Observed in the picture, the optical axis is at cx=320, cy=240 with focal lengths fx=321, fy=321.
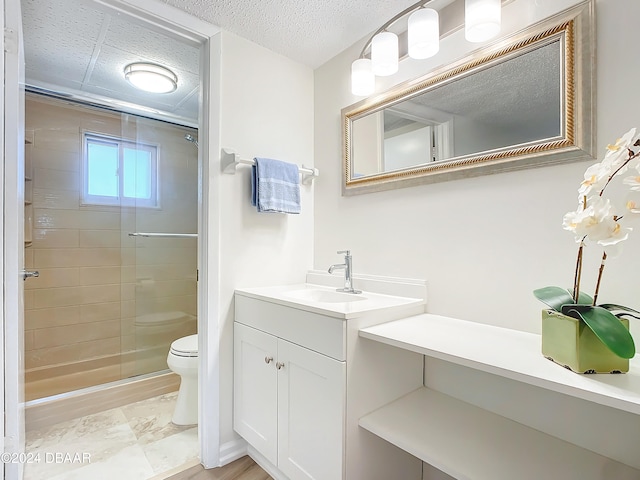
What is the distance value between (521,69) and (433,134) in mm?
372

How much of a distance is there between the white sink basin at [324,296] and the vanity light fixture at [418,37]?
3.29 ft

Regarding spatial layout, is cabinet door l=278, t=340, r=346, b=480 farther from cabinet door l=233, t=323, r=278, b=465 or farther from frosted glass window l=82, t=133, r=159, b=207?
frosted glass window l=82, t=133, r=159, b=207

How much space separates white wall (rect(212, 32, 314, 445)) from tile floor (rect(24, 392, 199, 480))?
0.34 meters

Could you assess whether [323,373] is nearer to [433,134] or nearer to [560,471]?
[560,471]

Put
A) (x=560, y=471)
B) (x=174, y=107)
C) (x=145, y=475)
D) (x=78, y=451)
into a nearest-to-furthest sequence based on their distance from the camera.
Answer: (x=560, y=471) < (x=145, y=475) < (x=78, y=451) < (x=174, y=107)

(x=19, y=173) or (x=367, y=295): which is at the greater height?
(x=19, y=173)

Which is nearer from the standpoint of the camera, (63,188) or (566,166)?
(566,166)

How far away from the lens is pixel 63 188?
239 centimetres

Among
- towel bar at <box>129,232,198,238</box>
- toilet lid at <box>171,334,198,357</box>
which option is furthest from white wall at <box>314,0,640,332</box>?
towel bar at <box>129,232,198,238</box>

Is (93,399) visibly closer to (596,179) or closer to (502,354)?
(502,354)

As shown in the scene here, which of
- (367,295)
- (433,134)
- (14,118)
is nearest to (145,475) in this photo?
(367,295)

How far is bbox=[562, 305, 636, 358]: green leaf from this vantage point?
702 millimetres

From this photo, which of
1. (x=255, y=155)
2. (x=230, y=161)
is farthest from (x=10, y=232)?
(x=255, y=155)

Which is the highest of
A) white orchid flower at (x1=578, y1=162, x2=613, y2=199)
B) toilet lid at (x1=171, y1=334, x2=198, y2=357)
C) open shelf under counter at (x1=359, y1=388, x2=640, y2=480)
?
white orchid flower at (x1=578, y1=162, x2=613, y2=199)
